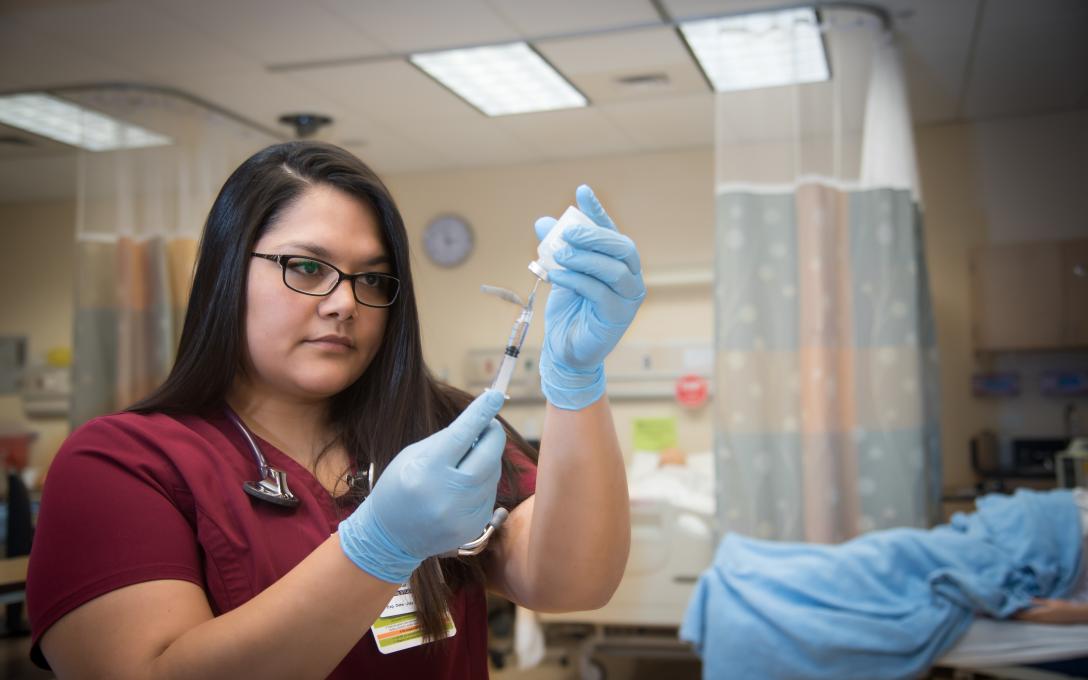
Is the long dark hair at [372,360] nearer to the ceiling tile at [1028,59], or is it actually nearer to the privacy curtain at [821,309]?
the privacy curtain at [821,309]

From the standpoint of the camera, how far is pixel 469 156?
5.52 metres

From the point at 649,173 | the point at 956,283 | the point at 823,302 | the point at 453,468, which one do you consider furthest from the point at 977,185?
the point at 453,468

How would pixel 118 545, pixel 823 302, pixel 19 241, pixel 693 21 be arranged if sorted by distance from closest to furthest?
pixel 118 545, pixel 823 302, pixel 693 21, pixel 19 241

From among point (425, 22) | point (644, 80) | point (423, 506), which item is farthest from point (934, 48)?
point (423, 506)

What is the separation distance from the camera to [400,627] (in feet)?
3.53

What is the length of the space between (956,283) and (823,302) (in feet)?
6.58

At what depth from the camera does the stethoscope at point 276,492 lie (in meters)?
1.06

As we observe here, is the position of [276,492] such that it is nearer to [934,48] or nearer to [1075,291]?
[934,48]

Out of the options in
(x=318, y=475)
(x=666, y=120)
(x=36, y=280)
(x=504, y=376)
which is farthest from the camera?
(x=36, y=280)

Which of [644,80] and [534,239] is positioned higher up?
[644,80]

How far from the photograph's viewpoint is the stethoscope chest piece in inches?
41.6

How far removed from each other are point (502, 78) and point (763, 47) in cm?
117

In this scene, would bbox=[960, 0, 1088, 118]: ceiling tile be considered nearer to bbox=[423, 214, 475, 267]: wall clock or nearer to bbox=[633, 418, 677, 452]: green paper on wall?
bbox=[633, 418, 677, 452]: green paper on wall

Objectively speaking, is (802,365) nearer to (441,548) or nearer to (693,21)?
(693,21)
